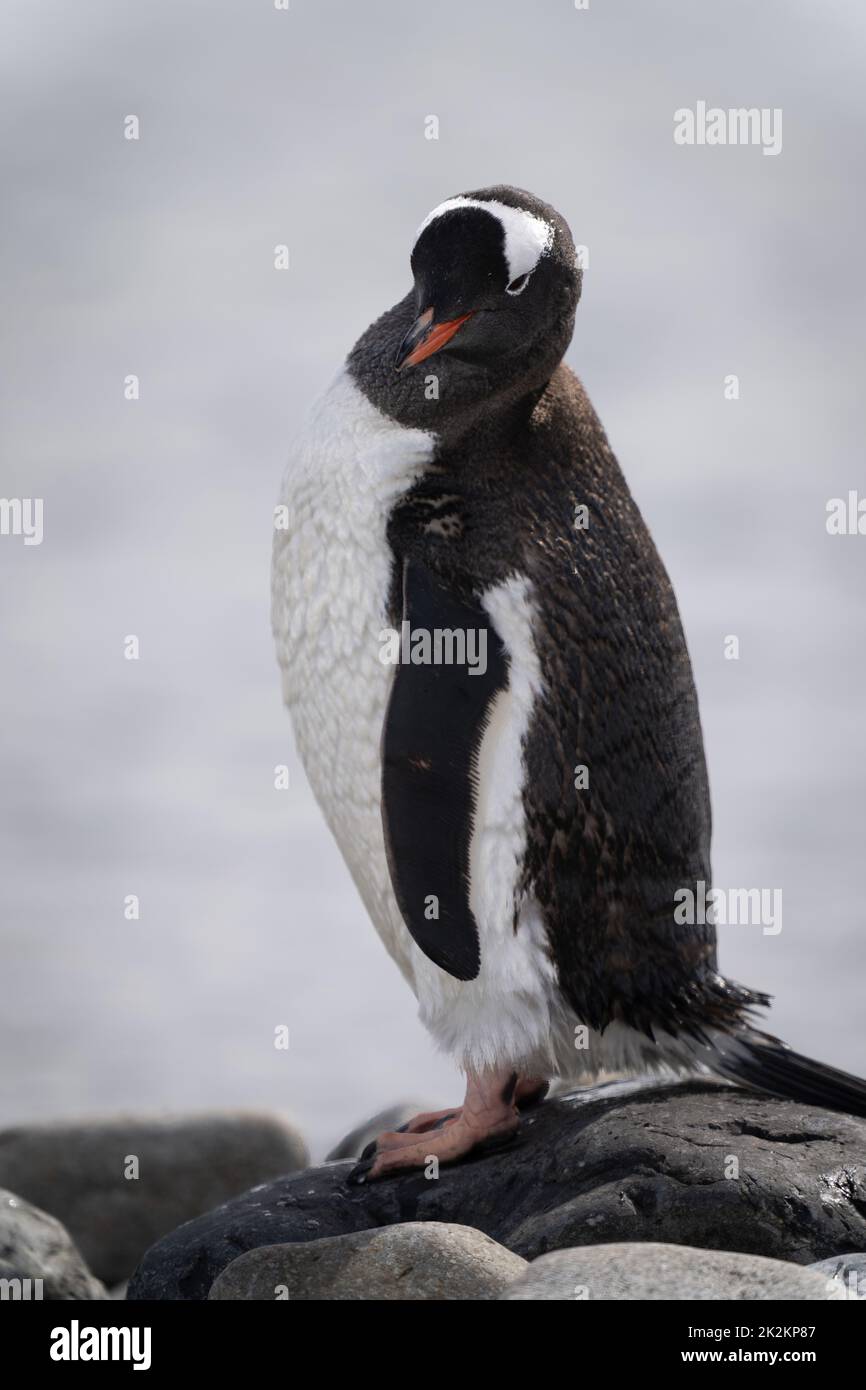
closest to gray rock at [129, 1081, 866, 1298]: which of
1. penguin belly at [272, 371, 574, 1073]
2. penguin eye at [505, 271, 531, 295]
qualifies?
penguin belly at [272, 371, 574, 1073]

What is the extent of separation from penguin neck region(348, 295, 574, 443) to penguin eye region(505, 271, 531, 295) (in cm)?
8

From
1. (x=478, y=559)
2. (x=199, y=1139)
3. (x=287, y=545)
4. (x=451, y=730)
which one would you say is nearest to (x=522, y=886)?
(x=451, y=730)

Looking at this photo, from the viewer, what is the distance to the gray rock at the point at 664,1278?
1789 millimetres

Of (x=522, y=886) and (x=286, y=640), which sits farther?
(x=286, y=640)

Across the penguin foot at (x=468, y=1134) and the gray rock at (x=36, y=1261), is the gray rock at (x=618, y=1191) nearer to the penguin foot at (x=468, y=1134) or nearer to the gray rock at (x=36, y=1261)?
the penguin foot at (x=468, y=1134)

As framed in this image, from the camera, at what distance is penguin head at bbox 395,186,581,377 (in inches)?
95.8

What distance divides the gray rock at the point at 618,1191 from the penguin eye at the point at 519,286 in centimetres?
119

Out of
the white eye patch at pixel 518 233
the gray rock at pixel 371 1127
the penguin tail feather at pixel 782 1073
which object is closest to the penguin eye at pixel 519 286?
the white eye patch at pixel 518 233

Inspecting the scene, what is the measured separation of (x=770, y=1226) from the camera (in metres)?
2.16

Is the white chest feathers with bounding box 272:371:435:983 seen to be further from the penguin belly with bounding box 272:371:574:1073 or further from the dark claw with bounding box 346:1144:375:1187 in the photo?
the dark claw with bounding box 346:1144:375:1187

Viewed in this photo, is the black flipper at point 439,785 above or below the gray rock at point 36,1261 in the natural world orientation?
above
